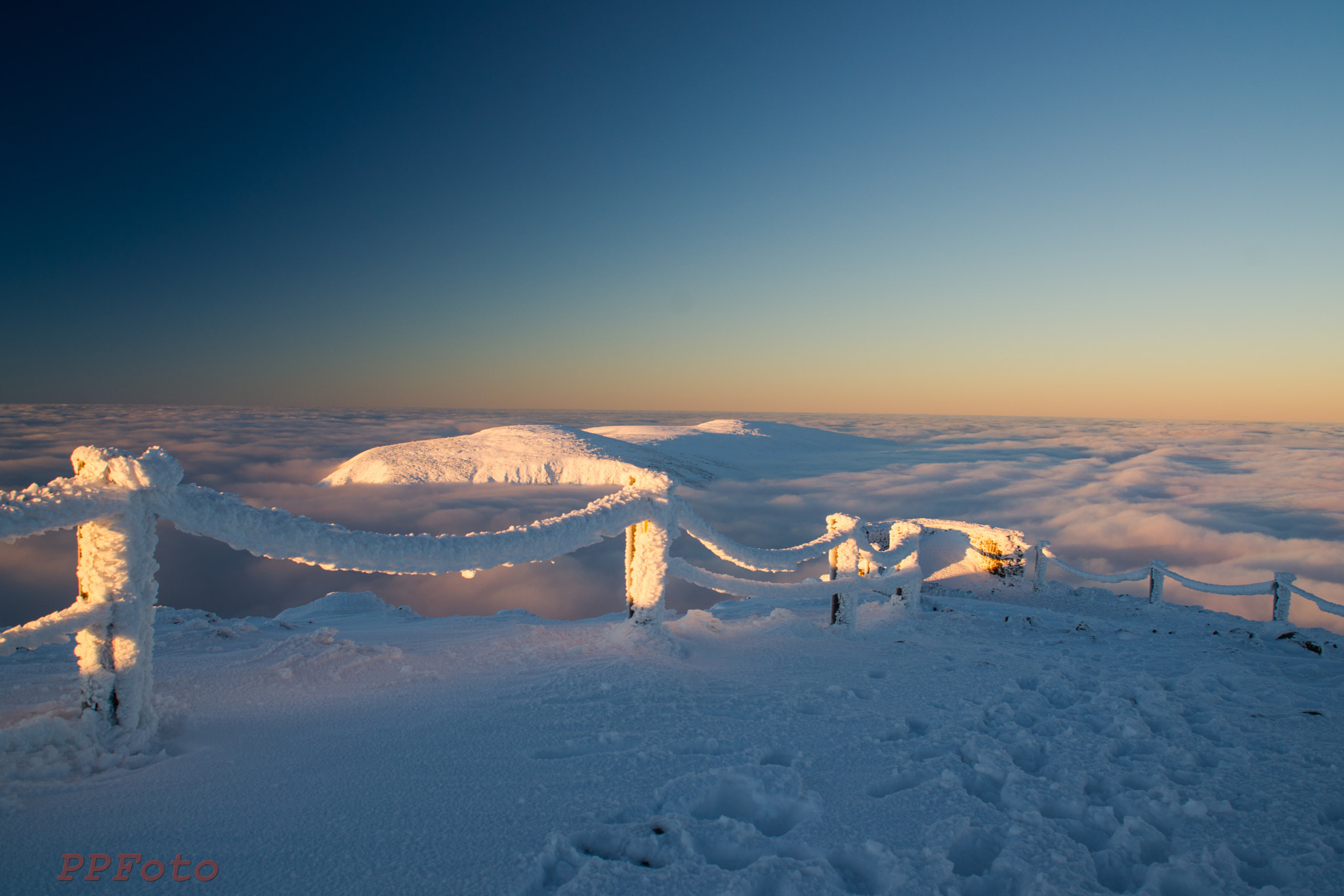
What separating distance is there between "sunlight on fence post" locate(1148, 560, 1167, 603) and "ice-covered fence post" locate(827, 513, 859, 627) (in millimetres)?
6763

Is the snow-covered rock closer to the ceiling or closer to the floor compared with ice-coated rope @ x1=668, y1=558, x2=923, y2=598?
closer to the floor

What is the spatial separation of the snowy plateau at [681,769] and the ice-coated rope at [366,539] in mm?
815

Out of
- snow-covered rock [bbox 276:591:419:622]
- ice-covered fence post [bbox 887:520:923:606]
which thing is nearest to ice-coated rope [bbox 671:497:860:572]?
ice-covered fence post [bbox 887:520:923:606]

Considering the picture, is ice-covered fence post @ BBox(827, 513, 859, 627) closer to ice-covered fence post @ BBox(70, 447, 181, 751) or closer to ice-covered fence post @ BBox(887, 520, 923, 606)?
ice-covered fence post @ BBox(887, 520, 923, 606)

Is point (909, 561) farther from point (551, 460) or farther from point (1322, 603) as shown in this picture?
point (551, 460)

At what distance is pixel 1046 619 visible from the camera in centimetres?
705

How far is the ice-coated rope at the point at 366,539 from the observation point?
263 cm

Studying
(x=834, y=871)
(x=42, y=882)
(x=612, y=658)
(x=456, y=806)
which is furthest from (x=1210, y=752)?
(x=42, y=882)

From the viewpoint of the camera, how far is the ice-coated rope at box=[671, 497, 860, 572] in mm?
4422

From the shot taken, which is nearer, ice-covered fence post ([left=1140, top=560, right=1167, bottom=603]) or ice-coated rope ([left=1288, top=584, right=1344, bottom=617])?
ice-coated rope ([left=1288, top=584, right=1344, bottom=617])

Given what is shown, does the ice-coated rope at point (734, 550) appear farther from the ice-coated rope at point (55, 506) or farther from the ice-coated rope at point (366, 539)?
the ice-coated rope at point (55, 506)

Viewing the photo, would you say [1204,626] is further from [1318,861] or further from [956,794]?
[956,794]

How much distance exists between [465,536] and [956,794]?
2753 millimetres

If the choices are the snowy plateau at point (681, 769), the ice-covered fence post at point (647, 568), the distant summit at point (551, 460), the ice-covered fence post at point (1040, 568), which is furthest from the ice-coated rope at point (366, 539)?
the distant summit at point (551, 460)
